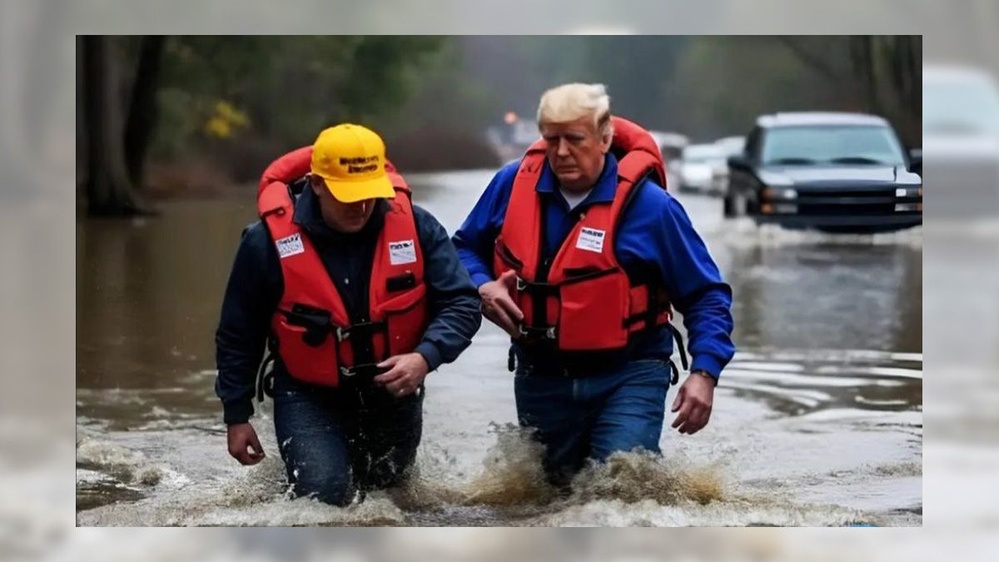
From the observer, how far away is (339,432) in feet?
14.8

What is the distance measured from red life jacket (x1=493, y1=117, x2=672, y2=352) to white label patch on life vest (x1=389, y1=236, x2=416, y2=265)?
0.30 m

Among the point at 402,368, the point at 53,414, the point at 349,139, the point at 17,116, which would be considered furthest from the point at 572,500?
the point at 17,116

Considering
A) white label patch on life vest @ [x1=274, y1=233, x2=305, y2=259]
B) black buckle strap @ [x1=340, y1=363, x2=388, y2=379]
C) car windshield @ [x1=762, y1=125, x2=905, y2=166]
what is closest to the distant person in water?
black buckle strap @ [x1=340, y1=363, x2=388, y2=379]

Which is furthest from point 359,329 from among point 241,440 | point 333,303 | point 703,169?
point 703,169

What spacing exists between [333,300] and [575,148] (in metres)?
0.75

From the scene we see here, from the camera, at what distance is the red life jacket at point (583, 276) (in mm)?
4402

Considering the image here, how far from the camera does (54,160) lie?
5.14m

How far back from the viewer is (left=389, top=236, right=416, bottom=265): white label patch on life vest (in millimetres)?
4328

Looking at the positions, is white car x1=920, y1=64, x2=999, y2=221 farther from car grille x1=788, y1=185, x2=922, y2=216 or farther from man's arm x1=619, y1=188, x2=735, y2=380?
man's arm x1=619, y1=188, x2=735, y2=380

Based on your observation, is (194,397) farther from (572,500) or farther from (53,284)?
(572,500)

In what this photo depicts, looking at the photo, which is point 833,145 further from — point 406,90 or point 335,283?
point 335,283

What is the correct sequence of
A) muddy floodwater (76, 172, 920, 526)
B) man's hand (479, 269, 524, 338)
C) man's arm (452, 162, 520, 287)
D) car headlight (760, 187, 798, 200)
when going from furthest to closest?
car headlight (760, 187, 798, 200) → muddy floodwater (76, 172, 920, 526) → man's arm (452, 162, 520, 287) → man's hand (479, 269, 524, 338)

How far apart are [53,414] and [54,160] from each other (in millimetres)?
786

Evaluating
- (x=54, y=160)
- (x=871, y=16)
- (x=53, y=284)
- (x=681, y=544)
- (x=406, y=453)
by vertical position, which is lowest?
(x=681, y=544)
